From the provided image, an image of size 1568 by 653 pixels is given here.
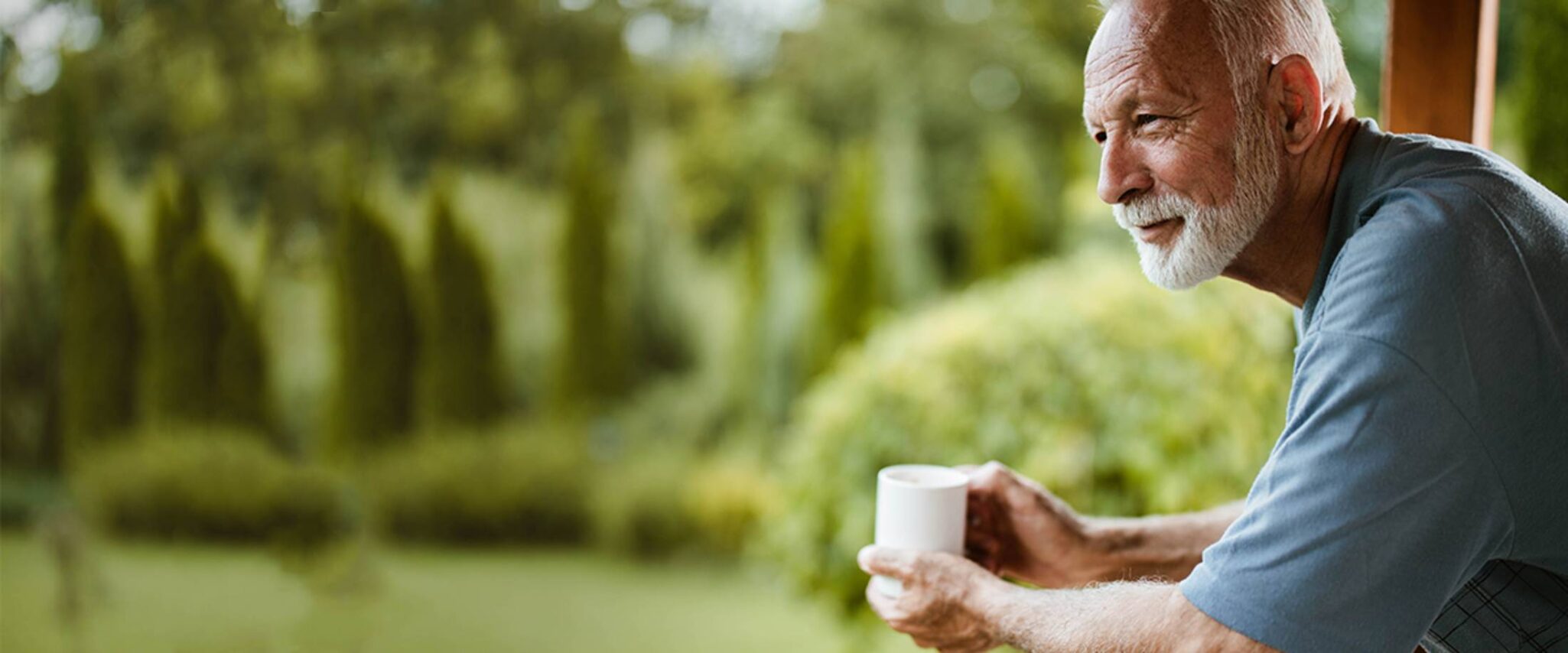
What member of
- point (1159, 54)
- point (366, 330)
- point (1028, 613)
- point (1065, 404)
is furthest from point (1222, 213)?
point (366, 330)

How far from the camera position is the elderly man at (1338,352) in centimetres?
94

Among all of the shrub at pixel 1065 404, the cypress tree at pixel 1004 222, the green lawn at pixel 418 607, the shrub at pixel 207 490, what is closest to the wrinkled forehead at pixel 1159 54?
the shrub at pixel 1065 404

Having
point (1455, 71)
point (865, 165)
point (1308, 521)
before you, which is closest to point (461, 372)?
point (865, 165)

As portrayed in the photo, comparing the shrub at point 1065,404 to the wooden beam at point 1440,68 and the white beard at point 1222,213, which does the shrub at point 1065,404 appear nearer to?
the wooden beam at point 1440,68

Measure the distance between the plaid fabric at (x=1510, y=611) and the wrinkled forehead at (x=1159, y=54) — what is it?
0.54m

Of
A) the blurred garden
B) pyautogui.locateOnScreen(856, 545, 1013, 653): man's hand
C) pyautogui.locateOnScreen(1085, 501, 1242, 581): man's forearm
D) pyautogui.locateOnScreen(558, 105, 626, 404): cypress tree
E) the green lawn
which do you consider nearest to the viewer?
pyautogui.locateOnScreen(856, 545, 1013, 653): man's hand

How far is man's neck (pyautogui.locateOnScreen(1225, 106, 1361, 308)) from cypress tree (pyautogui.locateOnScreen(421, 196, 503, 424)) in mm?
4122

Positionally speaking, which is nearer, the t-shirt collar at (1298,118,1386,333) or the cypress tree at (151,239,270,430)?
the t-shirt collar at (1298,118,1386,333)

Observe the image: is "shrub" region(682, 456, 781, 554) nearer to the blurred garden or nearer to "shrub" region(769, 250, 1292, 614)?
the blurred garden

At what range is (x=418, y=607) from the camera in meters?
4.98

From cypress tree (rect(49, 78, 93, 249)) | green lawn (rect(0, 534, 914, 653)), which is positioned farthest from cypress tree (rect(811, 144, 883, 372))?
cypress tree (rect(49, 78, 93, 249))

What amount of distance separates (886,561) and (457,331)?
389 centimetres

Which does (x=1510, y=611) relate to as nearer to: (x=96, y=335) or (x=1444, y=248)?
(x=1444, y=248)

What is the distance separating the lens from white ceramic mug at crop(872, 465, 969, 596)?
144 centimetres
